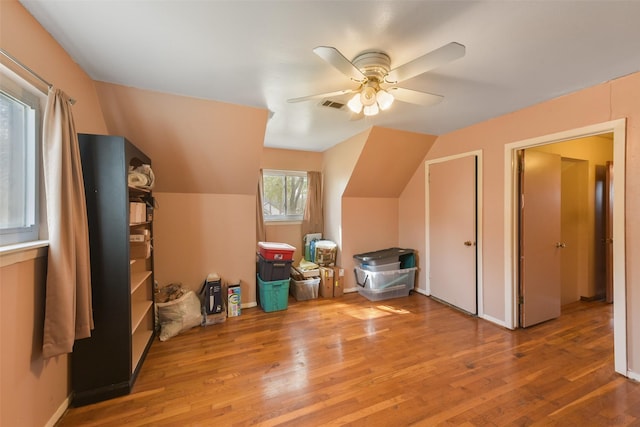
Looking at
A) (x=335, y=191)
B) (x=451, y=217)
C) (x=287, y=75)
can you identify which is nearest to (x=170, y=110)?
(x=287, y=75)

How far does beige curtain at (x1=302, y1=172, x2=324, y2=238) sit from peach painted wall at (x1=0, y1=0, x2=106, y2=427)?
10.2 feet

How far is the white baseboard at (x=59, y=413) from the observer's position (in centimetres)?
147

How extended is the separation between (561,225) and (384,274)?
2410 mm

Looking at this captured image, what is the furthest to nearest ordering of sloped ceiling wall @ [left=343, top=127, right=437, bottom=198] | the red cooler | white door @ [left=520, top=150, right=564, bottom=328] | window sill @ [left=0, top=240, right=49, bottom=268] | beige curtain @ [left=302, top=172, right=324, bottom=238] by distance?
beige curtain @ [left=302, top=172, right=324, bottom=238] < sloped ceiling wall @ [left=343, top=127, right=437, bottom=198] < the red cooler < white door @ [left=520, top=150, right=564, bottom=328] < window sill @ [left=0, top=240, right=49, bottom=268]

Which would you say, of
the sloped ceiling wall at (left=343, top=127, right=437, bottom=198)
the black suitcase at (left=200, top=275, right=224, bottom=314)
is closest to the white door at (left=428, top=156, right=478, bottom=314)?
the sloped ceiling wall at (left=343, top=127, right=437, bottom=198)

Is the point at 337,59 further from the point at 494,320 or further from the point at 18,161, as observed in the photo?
the point at 494,320

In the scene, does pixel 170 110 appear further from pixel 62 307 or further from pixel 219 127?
pixel 62 307

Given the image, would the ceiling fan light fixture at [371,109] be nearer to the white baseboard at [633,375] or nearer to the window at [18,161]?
the window at [18,161]

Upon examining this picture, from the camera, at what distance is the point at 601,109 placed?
6.76 ft

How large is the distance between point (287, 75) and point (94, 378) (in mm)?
2528

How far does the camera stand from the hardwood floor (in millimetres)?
1577

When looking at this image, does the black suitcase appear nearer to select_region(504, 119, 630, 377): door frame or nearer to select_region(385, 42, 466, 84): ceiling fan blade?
select_region(385, 42, 466, 84): ceiling fan blade

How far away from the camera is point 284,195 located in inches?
171

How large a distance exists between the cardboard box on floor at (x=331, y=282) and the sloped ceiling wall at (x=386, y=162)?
1.18 m
